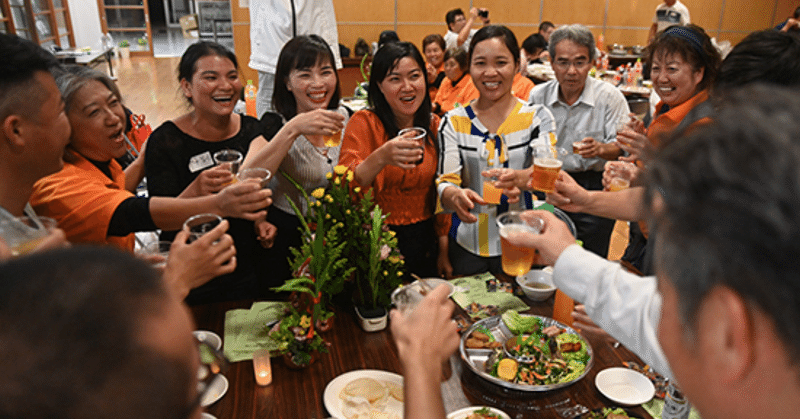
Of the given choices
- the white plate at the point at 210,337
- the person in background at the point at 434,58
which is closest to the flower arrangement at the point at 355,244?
the white plate at the point at 210,337

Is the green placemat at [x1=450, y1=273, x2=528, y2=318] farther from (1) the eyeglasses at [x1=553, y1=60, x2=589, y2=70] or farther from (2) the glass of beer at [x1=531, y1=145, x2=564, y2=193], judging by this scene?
(1) the eyeglasses at [x1=553, y1=60, x2=589, y2=70]

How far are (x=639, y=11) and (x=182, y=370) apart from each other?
1268cm

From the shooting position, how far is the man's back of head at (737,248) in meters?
0.56

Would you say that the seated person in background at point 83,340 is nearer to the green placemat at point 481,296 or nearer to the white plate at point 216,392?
the white plate at point 216,392

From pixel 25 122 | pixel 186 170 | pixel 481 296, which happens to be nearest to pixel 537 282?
pixel 481 296

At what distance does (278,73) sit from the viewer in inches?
111

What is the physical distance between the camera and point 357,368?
5.69ft

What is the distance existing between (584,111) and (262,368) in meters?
2.82

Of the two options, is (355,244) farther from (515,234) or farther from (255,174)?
(515,234)

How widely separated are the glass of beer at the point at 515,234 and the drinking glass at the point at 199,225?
0.90m

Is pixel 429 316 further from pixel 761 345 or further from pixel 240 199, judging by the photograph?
pixel 240 199

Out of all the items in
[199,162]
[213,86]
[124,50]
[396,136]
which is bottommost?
[124,50]

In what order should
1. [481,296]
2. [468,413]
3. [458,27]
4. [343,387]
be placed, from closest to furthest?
[468,413], [343,387], [481,296], [458,27]

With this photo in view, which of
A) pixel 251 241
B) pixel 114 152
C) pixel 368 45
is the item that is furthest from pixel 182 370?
pixel 368 45
